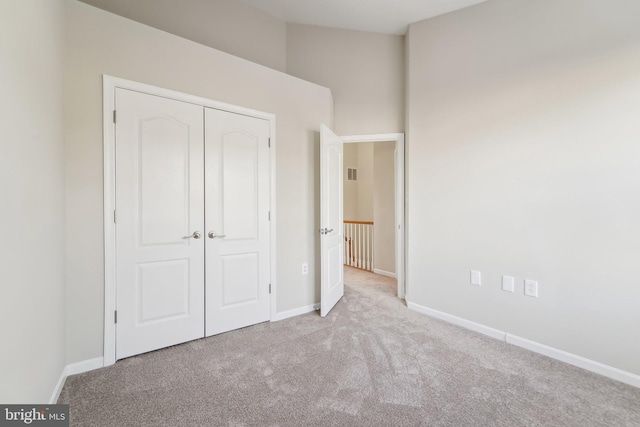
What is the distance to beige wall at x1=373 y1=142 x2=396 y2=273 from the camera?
475 centimetres

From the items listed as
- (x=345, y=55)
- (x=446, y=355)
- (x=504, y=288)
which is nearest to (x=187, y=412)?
(x=446, y=355)

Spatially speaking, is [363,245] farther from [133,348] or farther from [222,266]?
[133,348]

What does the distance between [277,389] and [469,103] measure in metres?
2.98

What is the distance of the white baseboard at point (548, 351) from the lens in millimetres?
1901

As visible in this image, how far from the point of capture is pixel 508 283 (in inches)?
97.4

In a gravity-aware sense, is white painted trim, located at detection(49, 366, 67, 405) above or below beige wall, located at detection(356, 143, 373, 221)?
below

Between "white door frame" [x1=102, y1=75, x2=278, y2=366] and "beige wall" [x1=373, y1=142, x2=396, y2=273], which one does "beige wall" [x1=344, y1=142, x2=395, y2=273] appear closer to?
"beige wall" [x1=373, y1=142, x2=396, y2=273]

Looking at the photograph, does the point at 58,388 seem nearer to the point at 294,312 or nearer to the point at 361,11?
the point at 294,312

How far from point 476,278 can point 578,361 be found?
89 centimetres

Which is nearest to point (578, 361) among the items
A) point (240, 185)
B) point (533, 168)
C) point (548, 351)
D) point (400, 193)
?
point (548, 351)

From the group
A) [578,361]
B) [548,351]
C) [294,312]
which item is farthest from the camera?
[294,312]

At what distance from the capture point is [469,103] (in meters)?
2.71

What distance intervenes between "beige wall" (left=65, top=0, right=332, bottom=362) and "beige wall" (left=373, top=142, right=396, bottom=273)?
2.35 metres

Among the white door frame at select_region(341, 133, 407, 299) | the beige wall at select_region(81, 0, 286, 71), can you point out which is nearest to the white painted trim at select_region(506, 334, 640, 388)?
the white door frame at select_region(341, 133, 407, 299)
